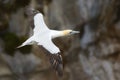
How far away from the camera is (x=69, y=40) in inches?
339

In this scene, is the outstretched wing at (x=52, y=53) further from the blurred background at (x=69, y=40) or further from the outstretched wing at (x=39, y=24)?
the blurred background at (x=69, y=40)

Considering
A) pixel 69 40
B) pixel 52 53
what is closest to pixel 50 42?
pixel 52 53

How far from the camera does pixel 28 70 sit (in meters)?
8.26

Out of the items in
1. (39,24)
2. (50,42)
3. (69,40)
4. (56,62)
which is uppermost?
(39,24)

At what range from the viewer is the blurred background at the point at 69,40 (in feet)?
26.6

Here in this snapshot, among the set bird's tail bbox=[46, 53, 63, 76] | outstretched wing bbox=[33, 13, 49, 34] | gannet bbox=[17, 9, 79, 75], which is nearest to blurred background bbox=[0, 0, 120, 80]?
Answer: outstretched wing bbox=[33, 13, 49, 34]

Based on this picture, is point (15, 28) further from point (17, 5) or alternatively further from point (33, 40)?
point (33, 40)

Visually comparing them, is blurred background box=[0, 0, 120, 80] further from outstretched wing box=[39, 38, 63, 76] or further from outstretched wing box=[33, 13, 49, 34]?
outstretched wing box=[39, 38, 63, 76]

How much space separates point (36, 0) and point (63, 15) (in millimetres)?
597

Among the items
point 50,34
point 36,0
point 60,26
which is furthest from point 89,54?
point 50,34

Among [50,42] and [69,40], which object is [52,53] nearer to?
[50,42]

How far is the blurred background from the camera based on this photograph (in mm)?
8094

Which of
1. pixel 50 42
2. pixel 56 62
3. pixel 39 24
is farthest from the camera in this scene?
pixel 39 24

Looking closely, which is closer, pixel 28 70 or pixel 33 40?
pixel 33 40
